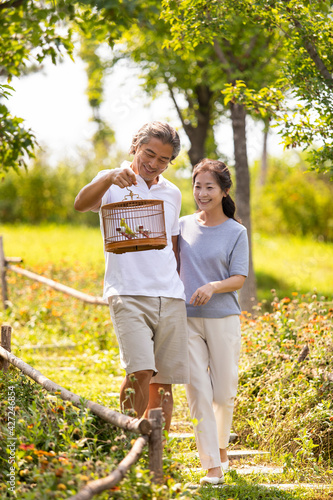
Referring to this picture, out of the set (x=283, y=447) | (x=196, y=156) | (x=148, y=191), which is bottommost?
(x=283, y=447)

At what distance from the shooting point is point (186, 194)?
22625 mm

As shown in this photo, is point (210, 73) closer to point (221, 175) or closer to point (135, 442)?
point (221, 175)

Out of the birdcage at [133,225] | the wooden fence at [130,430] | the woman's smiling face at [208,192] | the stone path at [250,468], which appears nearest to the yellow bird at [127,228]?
the birdcage at [133,225]

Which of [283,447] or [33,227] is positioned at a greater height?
[33,227]

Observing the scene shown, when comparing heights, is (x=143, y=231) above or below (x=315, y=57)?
below

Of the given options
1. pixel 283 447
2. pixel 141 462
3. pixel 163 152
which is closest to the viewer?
pixel 141 462

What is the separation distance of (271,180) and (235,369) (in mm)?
16512

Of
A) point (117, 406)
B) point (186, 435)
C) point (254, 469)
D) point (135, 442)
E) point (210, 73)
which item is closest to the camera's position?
point (135, 442)

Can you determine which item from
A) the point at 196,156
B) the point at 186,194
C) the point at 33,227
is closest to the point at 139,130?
the point at 196,156

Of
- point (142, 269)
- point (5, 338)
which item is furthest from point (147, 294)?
point (5, 338)

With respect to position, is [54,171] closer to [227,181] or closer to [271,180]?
[271,180]

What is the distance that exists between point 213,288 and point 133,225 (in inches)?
21.9

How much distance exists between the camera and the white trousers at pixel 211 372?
335 centimetres

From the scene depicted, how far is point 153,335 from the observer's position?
3150mm
